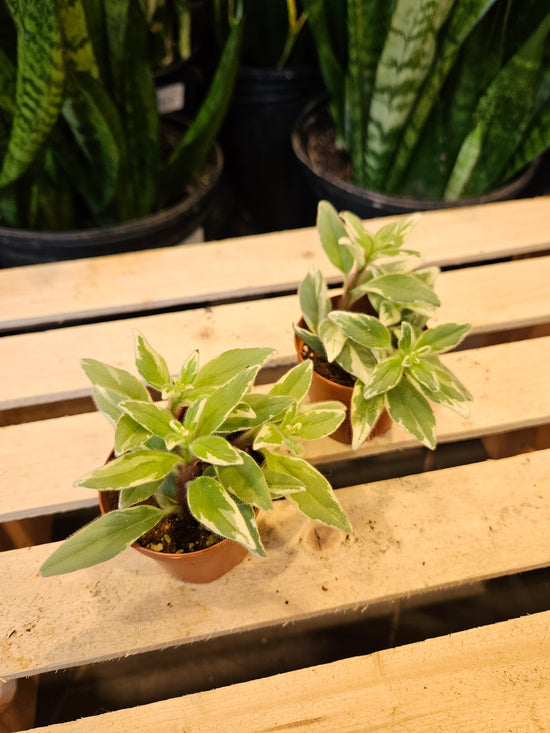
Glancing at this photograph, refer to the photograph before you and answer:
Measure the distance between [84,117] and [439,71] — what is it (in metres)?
0.50

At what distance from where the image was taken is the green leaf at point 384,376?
0.49 m

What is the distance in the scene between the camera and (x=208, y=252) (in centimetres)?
82

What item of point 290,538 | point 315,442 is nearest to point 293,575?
point 290,538

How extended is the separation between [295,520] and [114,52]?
0.68 m

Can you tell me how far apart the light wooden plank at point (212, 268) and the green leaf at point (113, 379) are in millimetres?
302

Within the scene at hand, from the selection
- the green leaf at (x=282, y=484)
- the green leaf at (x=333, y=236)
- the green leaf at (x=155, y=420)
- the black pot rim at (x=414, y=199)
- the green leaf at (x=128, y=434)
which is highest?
the green leaf at (x=333, y=236)

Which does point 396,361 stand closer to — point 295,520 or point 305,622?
point 295,520

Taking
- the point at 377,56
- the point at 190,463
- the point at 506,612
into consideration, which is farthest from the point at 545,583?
the point at 377,56

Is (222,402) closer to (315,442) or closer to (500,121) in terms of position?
(315,442)

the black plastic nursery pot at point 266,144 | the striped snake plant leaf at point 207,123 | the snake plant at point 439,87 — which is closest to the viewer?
the snake plant at point 439,87

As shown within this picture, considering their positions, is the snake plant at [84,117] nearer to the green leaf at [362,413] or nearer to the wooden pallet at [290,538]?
the wooden pallet at [290,538]

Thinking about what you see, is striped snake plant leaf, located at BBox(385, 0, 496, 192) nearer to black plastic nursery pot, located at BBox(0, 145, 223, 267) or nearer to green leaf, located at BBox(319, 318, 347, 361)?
black plastic nursery pot, located at BBox(0, 145, 223, 267)

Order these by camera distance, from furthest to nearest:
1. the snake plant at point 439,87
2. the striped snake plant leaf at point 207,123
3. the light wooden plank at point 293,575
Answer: the striped snake plant leaf at point 207,123
the snake plant at point 439,87
the light wooden plank at point 293,575

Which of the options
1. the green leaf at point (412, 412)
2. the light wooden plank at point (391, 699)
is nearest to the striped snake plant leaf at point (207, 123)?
the green leaf at point (412, 412)
